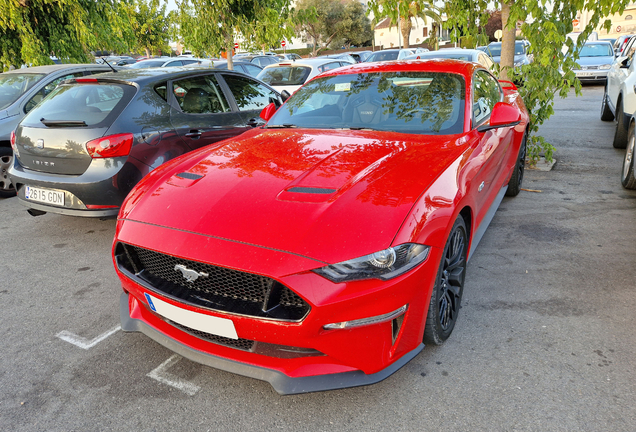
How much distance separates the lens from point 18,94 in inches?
245

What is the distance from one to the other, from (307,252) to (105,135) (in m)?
2.82

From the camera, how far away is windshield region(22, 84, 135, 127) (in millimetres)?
4272

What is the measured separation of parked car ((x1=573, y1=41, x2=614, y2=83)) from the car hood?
53.0 feet

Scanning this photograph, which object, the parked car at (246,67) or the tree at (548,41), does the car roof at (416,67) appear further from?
the parked car at (246,67)

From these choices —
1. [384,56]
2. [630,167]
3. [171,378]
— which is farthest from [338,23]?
[171,378]

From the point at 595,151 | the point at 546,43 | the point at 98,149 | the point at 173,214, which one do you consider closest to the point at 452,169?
the point at 173,214

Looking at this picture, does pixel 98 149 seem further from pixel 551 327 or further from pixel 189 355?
pixel 551 327

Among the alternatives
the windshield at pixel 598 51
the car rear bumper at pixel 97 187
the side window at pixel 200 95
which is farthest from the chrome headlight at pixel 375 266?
the windshield at pixel 598 51

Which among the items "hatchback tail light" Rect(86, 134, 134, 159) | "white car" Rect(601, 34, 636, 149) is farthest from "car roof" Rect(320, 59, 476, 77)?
"white car" Rect(601, 34, 636, 149)

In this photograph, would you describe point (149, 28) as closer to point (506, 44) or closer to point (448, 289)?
point (506, 44)

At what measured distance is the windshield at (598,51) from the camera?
16797 millimetres

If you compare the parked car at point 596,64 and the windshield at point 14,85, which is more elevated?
the windshield at point 14,85

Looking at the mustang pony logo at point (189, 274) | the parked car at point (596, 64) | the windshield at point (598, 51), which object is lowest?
the parked car at point (596, 64)

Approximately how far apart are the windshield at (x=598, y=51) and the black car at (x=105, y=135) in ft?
54.6
